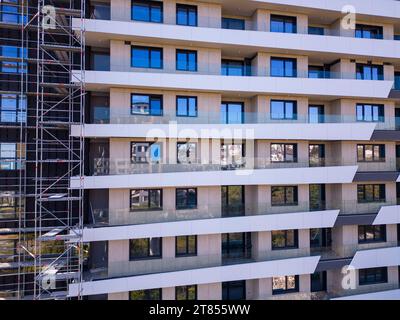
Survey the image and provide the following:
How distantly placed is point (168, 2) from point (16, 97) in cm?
708

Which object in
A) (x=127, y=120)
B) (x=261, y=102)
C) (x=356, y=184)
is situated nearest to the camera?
(x=127, y=120)

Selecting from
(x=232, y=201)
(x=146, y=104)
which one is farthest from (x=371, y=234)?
(x=146, y=104)

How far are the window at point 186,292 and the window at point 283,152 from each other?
6424 mm

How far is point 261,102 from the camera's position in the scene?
12.0 metres

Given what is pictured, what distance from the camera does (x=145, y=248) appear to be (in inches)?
428

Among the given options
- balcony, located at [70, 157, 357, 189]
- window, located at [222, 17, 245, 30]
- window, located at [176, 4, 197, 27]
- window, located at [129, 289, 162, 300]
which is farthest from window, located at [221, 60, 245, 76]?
window, located at [129, 289, 162, 300]

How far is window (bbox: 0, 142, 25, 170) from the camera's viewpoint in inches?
408

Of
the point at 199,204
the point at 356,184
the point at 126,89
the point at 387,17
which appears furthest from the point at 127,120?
the point at 387,17

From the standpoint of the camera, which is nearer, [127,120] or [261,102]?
[127,120]

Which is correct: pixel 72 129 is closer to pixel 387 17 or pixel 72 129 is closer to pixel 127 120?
pixel 127 120

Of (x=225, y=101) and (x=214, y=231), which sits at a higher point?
(x=225, y=101)

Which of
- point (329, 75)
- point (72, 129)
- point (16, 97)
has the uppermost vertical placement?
point (329, 75)

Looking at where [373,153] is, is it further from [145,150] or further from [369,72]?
[145,150]

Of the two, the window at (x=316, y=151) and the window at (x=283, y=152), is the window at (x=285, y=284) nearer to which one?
the window at (x=283, y=152)
